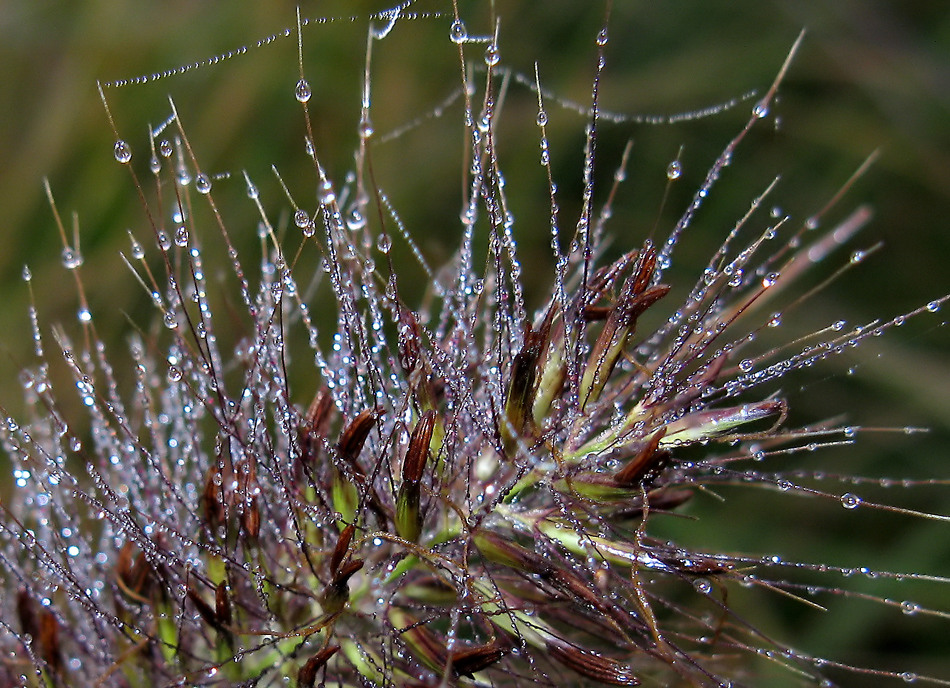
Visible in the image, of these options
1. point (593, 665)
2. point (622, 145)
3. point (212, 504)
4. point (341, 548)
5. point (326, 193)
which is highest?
point (622, 145)

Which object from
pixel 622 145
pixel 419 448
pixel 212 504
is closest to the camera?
pixel 419 448

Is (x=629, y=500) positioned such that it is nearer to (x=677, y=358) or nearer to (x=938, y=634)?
(x=677, y=358)

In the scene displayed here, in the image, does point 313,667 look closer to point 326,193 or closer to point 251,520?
point 251,520

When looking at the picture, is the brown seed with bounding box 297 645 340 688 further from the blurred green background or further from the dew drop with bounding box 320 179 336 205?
the blurred green background

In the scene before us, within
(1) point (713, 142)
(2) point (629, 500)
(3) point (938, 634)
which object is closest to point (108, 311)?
(2) point (629, 500)

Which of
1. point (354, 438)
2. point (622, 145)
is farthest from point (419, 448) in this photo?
point (622, 145)

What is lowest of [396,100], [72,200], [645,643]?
[645,643]

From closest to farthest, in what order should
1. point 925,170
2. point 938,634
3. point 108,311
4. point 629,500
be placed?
1. point 629,500
2. point 108,311
3. point 925,170
4. point 938,634

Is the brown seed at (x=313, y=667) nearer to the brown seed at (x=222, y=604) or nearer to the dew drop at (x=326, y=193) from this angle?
the brown seed at (x=222, y=604)

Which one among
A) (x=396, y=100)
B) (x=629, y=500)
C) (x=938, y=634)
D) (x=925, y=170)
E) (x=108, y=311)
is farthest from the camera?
(x=938, y=634)
